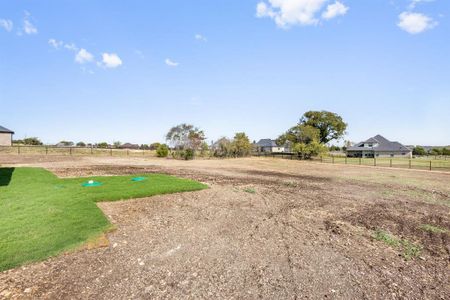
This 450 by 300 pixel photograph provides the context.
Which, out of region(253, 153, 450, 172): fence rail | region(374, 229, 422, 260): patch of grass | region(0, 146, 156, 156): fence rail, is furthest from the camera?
region(0, 146, 156, 156): fence rail

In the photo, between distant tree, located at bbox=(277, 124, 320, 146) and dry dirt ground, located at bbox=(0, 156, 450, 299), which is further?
distant tree, located at bbox=(277, 124, 320, 146)

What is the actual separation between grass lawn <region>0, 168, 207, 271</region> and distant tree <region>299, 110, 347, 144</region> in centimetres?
4896

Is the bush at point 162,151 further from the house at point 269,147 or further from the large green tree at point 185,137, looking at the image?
the house at point 269,147

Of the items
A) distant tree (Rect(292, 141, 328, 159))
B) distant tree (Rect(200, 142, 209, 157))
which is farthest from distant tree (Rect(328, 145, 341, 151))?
distant tree (Rect(200, 142, 209, 157))

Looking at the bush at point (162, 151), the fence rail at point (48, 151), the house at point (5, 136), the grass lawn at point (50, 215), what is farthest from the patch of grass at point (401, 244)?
the house at point (5, 136)

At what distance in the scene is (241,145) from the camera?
45531 mm

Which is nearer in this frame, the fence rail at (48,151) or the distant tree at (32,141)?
the fence rail at (48,151)

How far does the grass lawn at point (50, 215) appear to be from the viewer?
190 inches

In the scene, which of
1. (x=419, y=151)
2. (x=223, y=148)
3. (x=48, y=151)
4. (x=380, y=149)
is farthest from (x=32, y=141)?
(x=419, y=151)

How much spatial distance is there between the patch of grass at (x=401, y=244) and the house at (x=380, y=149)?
61608mm

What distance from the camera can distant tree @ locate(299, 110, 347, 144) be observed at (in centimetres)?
5477

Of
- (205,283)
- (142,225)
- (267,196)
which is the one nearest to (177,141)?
(267,196)

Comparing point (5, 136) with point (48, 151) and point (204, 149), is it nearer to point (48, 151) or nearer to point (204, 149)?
point (48, 151)

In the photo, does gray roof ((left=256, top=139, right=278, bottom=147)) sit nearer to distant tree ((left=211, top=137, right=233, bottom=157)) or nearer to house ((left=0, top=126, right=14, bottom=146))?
distant tree ((left=211, top=137, right=233, bottom=157))
